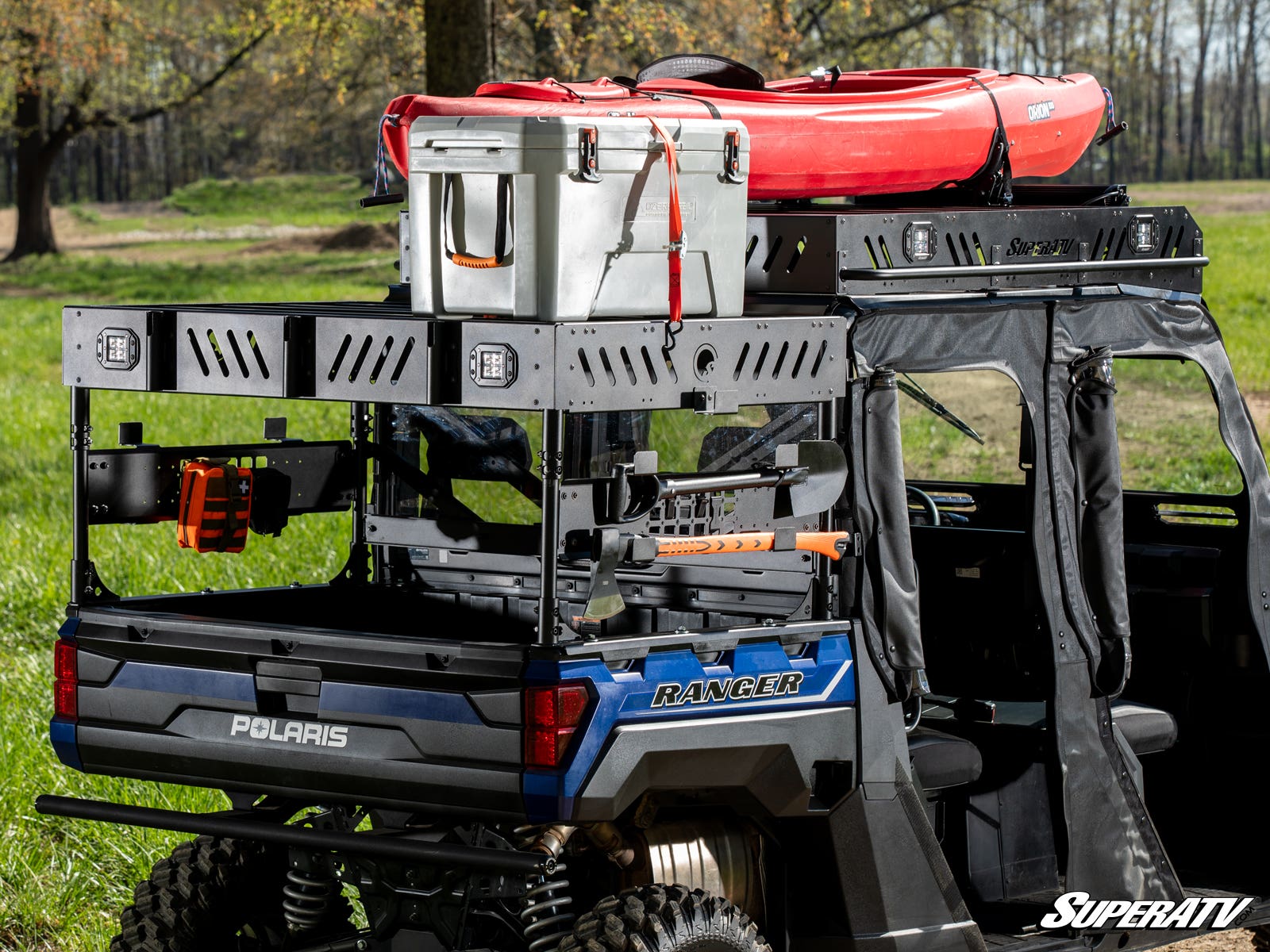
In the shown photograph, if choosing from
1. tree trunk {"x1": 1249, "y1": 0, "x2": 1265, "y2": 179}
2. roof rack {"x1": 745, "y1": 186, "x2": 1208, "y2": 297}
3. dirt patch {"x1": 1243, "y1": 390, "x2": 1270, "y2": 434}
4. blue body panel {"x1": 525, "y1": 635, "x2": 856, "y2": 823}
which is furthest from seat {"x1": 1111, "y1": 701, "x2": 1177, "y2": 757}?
tree trunk {"x1": 1249, "y1": 0, "x2": 1265, "y2": 179}

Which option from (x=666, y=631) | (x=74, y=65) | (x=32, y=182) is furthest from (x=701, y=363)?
(x=32, y=182)

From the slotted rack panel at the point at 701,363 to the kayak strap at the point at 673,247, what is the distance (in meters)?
0.02

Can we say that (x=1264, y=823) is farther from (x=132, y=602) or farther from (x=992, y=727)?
(x=132, y=602)

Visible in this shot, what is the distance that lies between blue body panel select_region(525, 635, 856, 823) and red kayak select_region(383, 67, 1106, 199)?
53.9 inches

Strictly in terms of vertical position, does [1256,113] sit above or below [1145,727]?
above

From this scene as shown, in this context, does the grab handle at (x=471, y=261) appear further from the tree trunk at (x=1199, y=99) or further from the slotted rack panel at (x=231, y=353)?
the tree trunk at (x=1199, y=99)

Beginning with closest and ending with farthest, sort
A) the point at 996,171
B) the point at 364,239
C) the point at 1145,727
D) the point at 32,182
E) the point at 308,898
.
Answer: the point at 308,898, the point at 996,171, the point at 1145,727, the point at 364,239, the point at 32,182

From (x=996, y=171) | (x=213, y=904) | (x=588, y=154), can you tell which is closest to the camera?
(x=588, y=154)

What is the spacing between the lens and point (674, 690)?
158 inches

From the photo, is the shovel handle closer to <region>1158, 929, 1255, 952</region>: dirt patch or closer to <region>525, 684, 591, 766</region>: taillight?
<region>525, 684, 591, 766</region>: taillight

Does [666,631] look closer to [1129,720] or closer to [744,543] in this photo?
[744,543]

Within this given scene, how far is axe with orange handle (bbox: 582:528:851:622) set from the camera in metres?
3.94

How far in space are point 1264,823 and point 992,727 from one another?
103 centimetres

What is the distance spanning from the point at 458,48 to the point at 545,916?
7.77m
